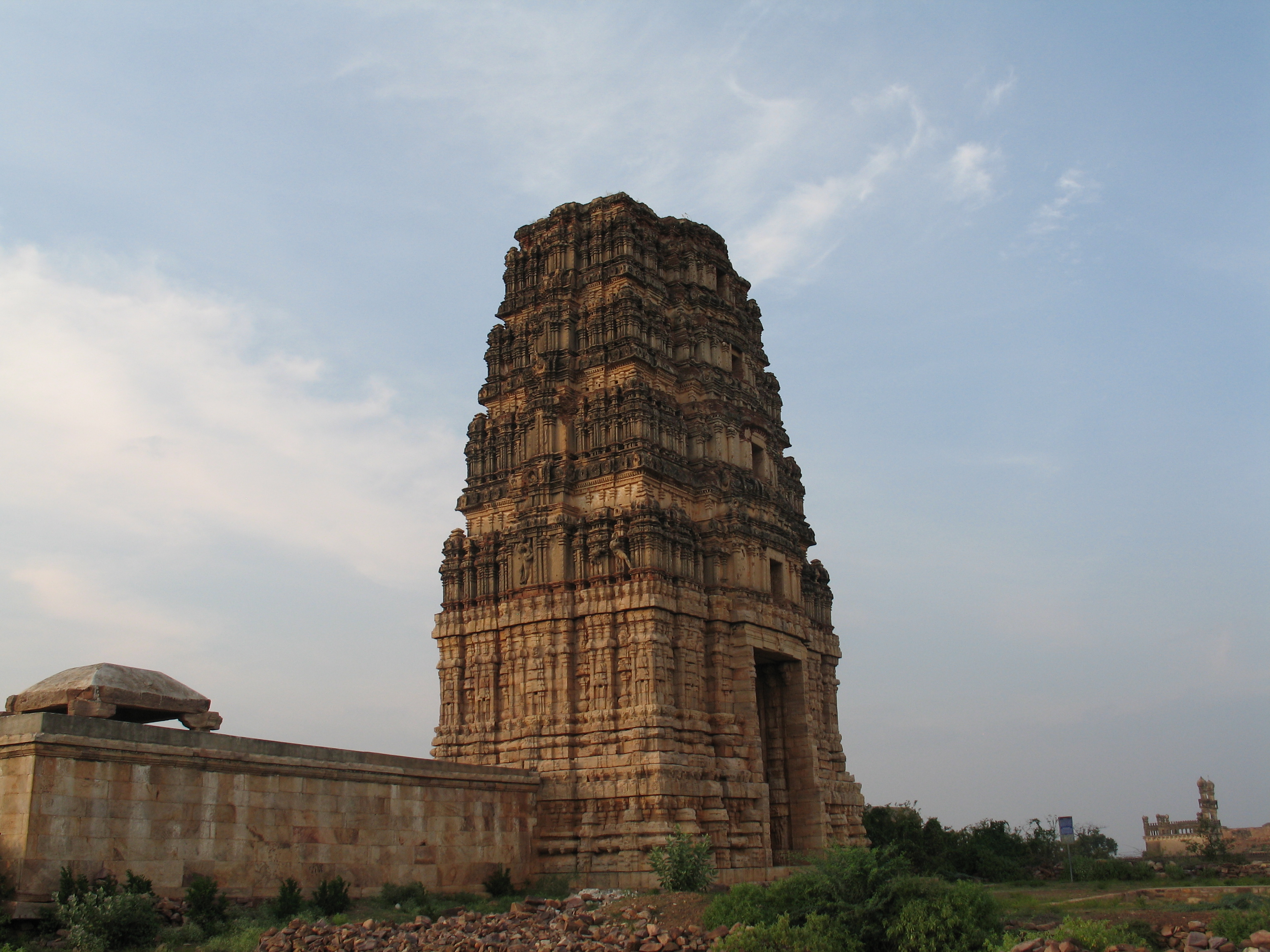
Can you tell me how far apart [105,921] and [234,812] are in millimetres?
4282

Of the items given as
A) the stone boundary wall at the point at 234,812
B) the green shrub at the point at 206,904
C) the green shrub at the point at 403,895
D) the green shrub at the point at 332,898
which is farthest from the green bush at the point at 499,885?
the green shrub at the point at 206,904

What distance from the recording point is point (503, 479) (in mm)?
34094

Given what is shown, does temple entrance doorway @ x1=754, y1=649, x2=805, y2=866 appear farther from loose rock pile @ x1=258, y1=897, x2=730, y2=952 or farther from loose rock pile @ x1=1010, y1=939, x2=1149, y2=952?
loose rock pile @ x1=1010, y1=939, x2=1149, y2=952

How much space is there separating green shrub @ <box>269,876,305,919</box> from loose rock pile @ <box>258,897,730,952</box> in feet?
5.95

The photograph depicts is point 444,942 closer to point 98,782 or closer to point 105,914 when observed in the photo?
point 105,914

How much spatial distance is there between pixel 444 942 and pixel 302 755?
633 centimetres

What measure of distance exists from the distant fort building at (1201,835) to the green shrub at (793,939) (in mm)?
34634

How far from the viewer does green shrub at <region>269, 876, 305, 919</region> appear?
20266mm

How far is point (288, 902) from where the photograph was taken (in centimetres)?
2047

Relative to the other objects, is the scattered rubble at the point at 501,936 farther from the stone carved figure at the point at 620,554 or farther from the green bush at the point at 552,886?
the stone carved figure at the point at 620,554

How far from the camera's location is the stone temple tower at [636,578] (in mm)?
29125

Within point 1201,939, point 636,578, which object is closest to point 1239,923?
point 1201,939

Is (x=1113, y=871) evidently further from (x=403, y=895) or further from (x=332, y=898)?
(x=332, y=898)

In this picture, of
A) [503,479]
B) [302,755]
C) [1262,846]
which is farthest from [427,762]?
[1262,846]
